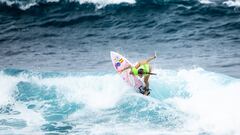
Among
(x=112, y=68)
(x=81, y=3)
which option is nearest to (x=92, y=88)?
(x=112, y=68)

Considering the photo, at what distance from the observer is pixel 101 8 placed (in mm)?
24125

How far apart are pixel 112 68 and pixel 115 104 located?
338 centimetres

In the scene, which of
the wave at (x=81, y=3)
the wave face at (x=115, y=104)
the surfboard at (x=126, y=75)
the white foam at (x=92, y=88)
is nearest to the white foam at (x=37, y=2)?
the wave at (x=81, y=3)

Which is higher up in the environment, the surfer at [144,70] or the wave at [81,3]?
the wave at [81,3]

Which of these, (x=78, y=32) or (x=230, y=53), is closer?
(x=230, y=53)

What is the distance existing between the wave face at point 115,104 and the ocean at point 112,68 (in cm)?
3

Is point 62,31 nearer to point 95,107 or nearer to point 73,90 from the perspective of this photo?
point 73,90

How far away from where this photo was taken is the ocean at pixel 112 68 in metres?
13.8

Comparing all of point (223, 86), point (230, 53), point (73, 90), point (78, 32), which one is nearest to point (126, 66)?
point (73, 90)

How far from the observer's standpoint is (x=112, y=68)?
60.2 feet

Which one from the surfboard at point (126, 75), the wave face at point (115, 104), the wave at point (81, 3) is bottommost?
the wave face at point (115, 104)

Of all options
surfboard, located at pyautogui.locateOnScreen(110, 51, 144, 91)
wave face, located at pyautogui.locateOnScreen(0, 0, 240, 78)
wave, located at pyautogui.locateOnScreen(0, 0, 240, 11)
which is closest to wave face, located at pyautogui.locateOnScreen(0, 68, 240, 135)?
surfboard, located at pyautogui.locateOnScreen(110, 51, 144, 91)

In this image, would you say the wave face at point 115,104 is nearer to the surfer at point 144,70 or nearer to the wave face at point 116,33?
the surfer at point 144,70

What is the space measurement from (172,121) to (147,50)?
21.9 ft
